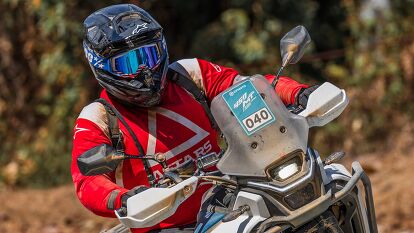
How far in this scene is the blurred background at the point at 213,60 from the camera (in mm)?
10602

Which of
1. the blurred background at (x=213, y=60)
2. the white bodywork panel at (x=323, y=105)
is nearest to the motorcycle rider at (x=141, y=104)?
the white bodywork panel at (x=323, y=105)

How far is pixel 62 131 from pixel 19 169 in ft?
Answer: 2.46

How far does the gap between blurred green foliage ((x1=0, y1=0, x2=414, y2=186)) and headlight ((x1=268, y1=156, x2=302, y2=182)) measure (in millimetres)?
6804

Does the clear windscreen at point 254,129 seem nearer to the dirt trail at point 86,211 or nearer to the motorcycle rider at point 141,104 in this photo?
the motorcycle rider at point 141,104

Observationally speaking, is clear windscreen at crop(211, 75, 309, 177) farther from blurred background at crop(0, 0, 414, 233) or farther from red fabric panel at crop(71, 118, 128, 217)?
blurred background at crop(0, 0, 414, 233)

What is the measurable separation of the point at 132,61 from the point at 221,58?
23.9 feet

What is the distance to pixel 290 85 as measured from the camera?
16.3 ft

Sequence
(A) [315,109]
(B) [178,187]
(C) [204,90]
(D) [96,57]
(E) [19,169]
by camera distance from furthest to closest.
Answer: (E) [19,169]
(C) [204,90]
(D) [96,57]
(A) [315,109]
(B) [178,187]

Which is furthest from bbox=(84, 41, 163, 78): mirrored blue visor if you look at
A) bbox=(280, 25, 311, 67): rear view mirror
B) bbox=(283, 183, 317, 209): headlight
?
bbox=(283, 183, 317, 209): headlight

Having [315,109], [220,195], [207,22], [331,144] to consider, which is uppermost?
[315,109]

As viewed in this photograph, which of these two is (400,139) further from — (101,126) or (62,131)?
(101,126)

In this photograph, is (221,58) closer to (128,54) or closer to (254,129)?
(128,54)

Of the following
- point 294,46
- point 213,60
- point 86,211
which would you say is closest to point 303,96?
point 294,46

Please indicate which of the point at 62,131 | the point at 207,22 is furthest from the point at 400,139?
the point at 62,131
